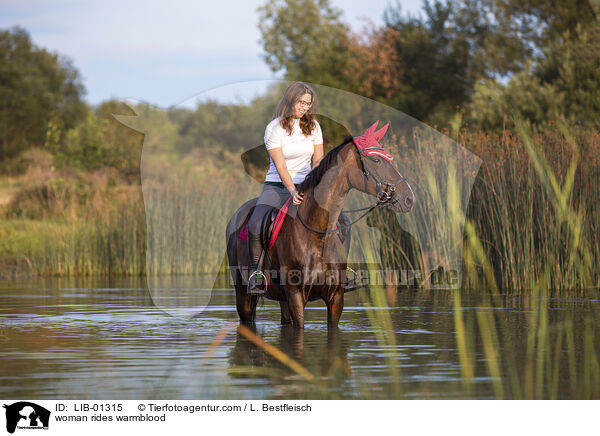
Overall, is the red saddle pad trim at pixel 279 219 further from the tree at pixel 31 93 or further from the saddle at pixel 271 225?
the tree at pixel 31 93

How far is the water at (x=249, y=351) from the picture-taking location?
6016 mm

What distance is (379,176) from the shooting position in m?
7.97

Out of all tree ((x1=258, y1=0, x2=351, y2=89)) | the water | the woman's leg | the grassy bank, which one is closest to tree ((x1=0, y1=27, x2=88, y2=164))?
tree ((x1=258, y1=0, x2=351, y2=89))

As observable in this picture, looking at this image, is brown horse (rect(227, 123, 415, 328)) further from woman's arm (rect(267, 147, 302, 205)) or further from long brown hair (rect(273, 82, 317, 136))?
long brown hair (rect(273, 82, 317, 136))

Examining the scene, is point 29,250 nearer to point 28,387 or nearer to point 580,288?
point 580,288

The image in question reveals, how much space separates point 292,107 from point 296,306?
177 cm

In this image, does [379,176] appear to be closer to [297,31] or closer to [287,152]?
[287,152]

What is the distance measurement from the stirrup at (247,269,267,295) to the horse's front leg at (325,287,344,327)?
0.62 meters

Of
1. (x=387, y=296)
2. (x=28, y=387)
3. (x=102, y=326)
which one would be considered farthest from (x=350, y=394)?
(x=387, y=296)

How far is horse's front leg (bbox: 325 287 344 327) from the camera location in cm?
864

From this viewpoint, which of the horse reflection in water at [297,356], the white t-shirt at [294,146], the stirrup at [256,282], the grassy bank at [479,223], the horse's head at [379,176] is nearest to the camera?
the horse reflection in water at [297,356]
